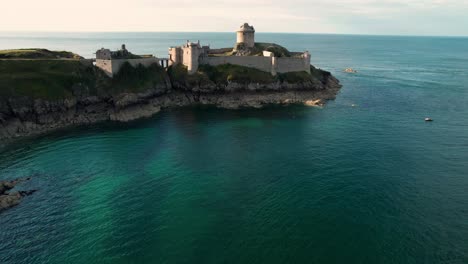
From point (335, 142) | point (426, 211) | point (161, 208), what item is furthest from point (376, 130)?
point (161, 208)

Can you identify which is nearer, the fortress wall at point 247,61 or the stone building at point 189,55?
the stone building at point 189,55

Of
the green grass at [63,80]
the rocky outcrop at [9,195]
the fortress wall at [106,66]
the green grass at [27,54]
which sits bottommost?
the rocky outcrop at [9,195]

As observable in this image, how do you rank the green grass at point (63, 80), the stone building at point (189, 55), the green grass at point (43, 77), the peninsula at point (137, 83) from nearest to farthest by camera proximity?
the peninsula at point (137, 83) < the green grass at point (43, 77) < the green grass at point (63, 80) < the stone building at point (189, 55)

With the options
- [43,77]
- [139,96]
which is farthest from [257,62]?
[43,77]

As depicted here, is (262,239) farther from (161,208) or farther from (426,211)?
(426,211)

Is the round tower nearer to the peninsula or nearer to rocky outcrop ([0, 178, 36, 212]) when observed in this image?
the peninsula

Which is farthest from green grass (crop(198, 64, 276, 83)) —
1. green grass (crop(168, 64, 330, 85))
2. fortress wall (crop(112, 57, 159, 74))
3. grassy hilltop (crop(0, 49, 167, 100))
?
grassy hilltop (crop(0, 49, 167, 100))

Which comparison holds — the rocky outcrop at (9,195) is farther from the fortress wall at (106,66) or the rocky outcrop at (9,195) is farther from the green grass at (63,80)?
the fortress wall at (106,66)

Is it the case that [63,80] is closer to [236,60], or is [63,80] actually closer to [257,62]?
[236,60]

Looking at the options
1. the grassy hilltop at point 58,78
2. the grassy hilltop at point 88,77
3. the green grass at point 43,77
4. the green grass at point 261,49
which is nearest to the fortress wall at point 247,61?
the grassy hilltop at point 88,77
